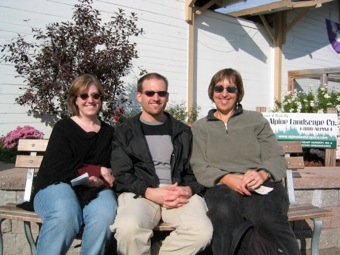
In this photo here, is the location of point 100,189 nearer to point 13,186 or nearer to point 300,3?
point 13,186

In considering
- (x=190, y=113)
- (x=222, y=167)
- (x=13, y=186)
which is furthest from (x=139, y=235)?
(x=190, y=113)

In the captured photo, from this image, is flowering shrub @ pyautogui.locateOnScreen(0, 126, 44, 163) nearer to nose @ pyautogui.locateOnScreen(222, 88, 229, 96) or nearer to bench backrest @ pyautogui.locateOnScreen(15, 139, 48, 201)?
bench backrest @ pyautogui.locateOnScreen(15, 139, 48, 201)

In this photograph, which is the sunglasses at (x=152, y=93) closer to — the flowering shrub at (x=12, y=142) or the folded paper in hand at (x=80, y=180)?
the folded paper in hand at (x=80, y=180)

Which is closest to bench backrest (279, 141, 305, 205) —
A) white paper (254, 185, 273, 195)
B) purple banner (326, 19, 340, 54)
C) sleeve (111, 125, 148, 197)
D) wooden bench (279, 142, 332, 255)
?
wooden bench (279, 142, 332, 255)

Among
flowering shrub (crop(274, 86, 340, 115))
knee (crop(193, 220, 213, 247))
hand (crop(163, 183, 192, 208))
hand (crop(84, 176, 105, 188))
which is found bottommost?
knee (crop(193, 220, 213, 247))

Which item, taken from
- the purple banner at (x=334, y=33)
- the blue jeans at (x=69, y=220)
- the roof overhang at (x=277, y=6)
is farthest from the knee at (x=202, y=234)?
the purple banner at (x=334, y=33)

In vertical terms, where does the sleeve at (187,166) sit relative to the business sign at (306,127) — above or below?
below

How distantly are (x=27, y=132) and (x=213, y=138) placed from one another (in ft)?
11.3

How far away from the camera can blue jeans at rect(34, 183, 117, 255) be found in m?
2.52

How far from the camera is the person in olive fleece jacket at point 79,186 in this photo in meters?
2.57

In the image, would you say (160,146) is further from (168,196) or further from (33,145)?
(33,145)

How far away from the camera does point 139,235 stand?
2551 mm

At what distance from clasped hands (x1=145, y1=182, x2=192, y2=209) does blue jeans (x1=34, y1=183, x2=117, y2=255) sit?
0.29 metres

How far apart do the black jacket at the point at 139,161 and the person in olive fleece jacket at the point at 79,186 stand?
0.41 feet
